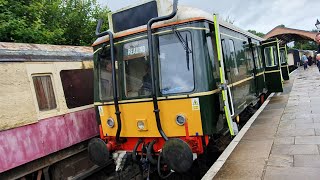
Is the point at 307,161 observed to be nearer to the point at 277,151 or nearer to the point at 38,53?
the point at 277,151

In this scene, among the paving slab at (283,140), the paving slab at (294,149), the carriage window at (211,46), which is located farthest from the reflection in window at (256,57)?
the carriage window at (211,46)

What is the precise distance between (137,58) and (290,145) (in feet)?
10.9

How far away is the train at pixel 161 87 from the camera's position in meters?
5.26

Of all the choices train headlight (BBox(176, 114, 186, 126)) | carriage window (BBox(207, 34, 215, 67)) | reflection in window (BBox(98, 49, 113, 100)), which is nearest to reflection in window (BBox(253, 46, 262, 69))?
carriage window (BBox(207, 34, 215, 67))

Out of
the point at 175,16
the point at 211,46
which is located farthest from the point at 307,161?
the point at 175,16

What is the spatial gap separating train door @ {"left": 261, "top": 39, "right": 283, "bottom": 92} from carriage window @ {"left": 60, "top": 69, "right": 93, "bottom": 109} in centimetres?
691

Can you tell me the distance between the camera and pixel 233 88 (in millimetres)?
6562

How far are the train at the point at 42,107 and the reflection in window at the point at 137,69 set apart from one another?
199cm

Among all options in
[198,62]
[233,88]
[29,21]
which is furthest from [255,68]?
[29,21]

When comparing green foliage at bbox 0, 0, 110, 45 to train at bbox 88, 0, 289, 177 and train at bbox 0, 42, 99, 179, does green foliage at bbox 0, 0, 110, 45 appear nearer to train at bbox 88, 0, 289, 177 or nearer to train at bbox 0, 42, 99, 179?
train at bbox 0, 42, 99, 179

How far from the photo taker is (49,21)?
12.0 meters

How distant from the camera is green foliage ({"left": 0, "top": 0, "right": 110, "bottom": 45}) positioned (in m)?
9.81

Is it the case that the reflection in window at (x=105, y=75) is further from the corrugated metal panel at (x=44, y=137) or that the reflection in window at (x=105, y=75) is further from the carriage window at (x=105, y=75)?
the corrugated metal panel at (x=44, y=137)

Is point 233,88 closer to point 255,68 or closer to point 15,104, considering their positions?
point 255,68
